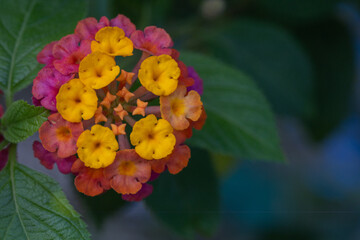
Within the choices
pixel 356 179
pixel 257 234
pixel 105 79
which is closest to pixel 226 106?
pixel 105 79

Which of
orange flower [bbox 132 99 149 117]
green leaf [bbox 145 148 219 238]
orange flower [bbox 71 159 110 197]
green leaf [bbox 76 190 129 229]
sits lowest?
green leaf [bbox 76 190 129 229]

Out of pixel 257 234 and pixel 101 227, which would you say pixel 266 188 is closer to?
pixel 257 234

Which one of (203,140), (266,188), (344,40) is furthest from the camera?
(266,188)

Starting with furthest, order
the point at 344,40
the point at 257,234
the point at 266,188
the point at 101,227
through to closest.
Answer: the point at 266,188 < the point at 257,234 < the point at 344,40 < the point at 101,227

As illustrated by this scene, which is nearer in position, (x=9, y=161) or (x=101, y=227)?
(x=9, y=161)

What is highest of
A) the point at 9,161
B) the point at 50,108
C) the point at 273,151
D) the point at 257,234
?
the point at 50,108

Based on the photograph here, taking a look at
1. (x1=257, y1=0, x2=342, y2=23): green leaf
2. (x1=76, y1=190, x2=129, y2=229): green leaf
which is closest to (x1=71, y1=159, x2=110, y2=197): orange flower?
(x1=76, y1=190, x2=129, y2=229): green leaf

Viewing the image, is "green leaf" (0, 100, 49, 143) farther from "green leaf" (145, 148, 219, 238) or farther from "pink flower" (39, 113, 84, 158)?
"green leaf" (145, 148, 219, 238)
